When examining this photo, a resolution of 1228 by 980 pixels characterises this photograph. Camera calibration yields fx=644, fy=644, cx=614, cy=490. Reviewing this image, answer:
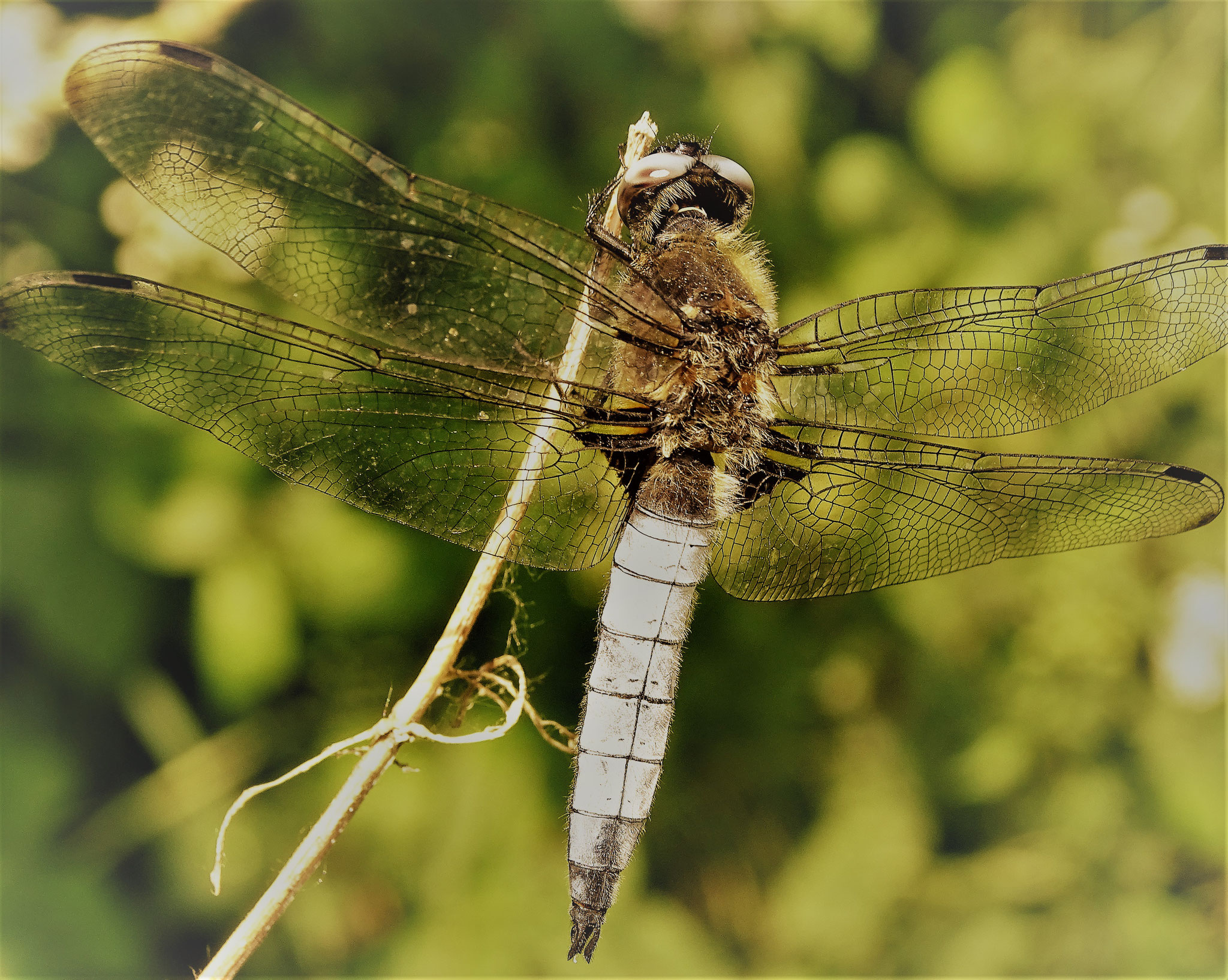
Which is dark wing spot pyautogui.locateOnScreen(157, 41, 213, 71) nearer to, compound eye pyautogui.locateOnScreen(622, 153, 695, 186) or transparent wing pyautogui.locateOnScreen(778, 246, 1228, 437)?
compound eye pyautogui.locateOnScreen(622, 153, 695, 186)

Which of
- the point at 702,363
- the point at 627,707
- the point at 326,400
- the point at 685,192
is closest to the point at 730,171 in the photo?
the point at 685,192

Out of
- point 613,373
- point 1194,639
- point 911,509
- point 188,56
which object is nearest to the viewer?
point 188,56

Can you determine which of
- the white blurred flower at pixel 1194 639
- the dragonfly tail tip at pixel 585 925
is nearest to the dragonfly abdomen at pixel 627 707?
the dragonfly tail tip at pixel 585 925

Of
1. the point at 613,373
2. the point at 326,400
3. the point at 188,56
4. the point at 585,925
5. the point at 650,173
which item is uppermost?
the point at 650,173

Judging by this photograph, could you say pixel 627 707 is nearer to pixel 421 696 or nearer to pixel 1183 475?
pixel 421 696

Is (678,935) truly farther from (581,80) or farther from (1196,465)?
(581,80)

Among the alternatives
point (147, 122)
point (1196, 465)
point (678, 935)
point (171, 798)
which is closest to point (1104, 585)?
point (1196, 465)

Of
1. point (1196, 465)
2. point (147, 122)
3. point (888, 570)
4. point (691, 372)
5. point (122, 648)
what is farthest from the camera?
point (1196, 465)
